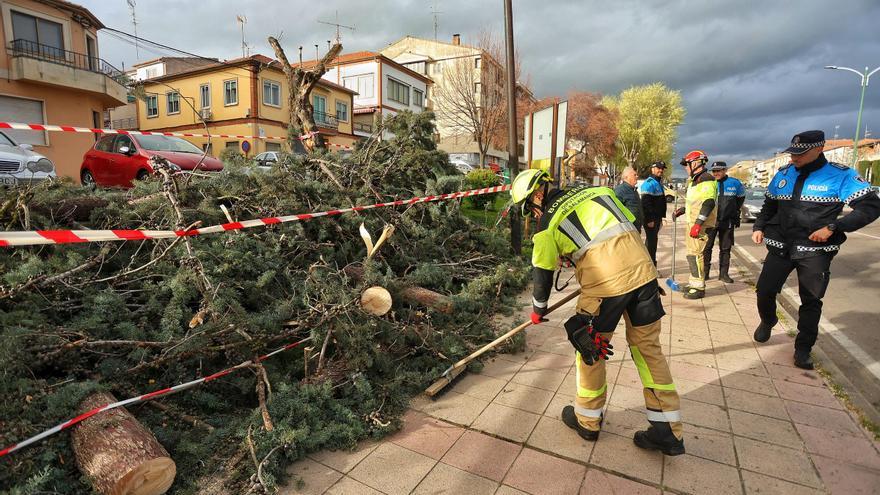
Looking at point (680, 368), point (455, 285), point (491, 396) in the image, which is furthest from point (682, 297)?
point (491, 396)

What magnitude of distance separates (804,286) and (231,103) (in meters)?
29.0

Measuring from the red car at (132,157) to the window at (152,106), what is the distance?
23427 millimetres

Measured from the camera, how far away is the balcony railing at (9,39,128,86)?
16828mm

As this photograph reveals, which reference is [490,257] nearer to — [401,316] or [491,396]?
[401,316]

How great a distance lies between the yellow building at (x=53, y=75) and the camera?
16.5 metres

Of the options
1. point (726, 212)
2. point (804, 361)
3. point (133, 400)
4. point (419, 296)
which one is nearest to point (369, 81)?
point (726, 212)

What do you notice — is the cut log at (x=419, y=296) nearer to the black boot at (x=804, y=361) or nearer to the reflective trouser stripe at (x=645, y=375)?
the reflective trouser stripe at (x=645, y=375)

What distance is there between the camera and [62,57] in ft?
59.7

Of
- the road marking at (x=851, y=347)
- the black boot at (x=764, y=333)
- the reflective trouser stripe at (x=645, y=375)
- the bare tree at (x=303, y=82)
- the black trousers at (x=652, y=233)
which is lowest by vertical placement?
the road marking at (x=851, y=347)

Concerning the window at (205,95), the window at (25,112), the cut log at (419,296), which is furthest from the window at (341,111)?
the cut log at (419,296)

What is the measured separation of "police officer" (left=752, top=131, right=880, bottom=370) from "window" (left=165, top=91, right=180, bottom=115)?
32.6 meters

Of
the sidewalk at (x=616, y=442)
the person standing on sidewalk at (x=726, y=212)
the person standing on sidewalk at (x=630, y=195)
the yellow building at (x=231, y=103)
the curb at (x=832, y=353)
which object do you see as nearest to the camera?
the sidewalk at (x=616, y=442)

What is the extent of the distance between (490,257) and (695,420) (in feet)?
12.2

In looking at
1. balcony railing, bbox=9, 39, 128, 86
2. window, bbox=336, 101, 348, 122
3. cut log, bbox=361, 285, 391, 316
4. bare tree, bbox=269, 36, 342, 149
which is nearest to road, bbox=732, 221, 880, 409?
cut log, bbox=361, 285, 391, 316
